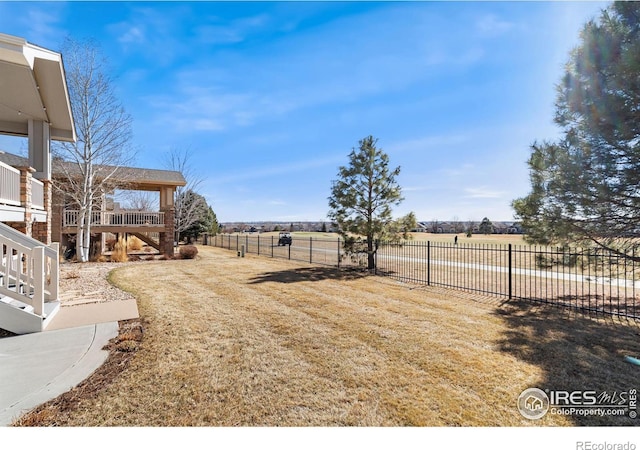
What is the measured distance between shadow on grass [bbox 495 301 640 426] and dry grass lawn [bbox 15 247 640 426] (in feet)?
0.06

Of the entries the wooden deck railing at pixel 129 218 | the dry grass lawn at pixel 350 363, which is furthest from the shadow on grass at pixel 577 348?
the wooden deck railing at pixel 129 218

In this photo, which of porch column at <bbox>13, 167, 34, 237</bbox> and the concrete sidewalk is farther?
porch column at <bbox>13, 167, 34, 237</bbox>

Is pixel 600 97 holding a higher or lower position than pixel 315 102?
lower

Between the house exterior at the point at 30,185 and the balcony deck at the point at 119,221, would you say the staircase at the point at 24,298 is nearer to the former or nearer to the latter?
the house exterior at the point at 30,185

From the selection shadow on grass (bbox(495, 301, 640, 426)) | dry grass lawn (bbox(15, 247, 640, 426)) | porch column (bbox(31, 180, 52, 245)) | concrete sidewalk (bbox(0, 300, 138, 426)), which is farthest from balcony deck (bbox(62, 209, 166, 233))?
shadow on grass (bbox(495, 301, 640, 426))

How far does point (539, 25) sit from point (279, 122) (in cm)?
1037

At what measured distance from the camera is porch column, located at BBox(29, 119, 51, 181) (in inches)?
345

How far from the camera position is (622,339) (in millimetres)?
4543

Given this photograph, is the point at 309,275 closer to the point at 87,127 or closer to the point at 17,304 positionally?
the point at 17,304

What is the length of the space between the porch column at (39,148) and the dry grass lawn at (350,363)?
19.8 feet

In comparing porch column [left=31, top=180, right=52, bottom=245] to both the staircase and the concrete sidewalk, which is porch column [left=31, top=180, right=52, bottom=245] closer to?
the staircase

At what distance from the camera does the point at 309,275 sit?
10.4 metres

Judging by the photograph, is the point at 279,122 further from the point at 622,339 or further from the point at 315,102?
the point at 622,339
